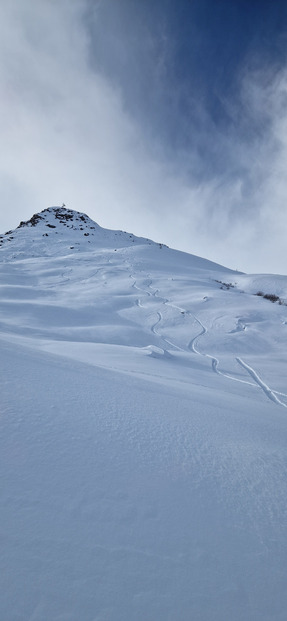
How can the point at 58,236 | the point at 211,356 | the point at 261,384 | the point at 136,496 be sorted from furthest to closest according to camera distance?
the point at 58,236
the point at 211,356
the point at 261,384
the point at 136,496

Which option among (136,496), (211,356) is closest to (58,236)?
(211,356)

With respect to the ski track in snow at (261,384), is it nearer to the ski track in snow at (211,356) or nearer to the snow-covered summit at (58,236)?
the ski track in snow at (211,356)

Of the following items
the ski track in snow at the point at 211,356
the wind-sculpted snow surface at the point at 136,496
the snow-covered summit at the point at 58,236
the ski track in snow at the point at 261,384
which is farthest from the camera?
the snow-covered summit at the point at 58,236

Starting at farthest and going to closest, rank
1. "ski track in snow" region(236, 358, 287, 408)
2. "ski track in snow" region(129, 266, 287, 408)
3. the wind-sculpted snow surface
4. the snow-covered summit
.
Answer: the snow-covered summit → "ski track in snow" region(129, 266, 287, 408) → "ski track in snow" region(236, 358, 287, 408) → the wind-sculpted snow surface

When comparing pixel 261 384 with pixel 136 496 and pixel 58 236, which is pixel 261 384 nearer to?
pixel 136 496

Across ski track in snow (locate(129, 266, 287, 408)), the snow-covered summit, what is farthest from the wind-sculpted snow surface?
the snow-covered summit

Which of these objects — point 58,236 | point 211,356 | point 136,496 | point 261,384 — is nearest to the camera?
point 136,496

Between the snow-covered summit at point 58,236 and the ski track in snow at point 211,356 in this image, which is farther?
the snow-covered summit at point 58,236

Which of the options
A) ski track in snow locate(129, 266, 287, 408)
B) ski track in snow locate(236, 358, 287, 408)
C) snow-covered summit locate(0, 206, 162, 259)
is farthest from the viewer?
snow-covered summit locate(0, 206, 162, 259)

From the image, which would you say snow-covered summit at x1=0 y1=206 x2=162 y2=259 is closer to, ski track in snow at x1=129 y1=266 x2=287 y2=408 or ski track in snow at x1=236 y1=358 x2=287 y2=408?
ski track in snow at x1=129 y1=266 x2=287 y2=408

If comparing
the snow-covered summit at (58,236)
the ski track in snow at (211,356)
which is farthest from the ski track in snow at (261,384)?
the snow-covered summit at (58,236)

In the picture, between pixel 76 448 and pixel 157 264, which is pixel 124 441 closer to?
pixel 76 448

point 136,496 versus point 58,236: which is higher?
point 58,236

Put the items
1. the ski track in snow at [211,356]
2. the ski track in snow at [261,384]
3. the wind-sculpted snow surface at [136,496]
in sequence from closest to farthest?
the wind-sculpted snow surface at [136,496], the ski track in snow at [261,384], the ski track in snow at [211,356]
